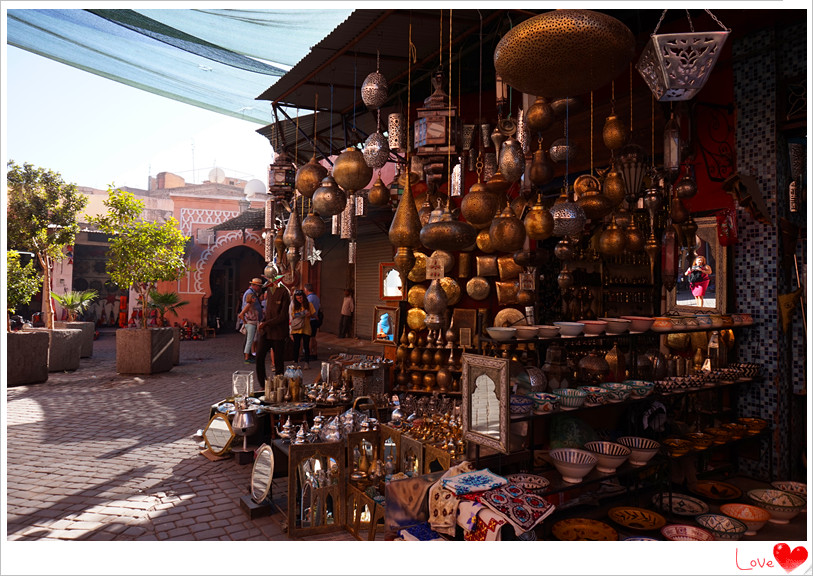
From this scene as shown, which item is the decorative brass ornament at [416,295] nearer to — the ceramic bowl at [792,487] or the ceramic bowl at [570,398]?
the ceramic bowl at [570,398]

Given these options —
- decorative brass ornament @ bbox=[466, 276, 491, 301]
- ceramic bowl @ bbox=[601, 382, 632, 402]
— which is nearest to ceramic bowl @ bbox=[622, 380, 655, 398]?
ceramic bowl @ bbox=[601, 382, 632, 402]

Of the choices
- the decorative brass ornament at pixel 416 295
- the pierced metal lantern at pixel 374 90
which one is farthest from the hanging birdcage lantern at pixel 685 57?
the decorative brass ornament at pixel 416 295

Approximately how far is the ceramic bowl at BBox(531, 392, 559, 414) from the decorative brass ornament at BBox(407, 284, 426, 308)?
2599 mm

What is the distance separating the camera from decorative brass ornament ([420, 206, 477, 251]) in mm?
2777

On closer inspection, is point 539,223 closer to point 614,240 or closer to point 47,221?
point 614,240

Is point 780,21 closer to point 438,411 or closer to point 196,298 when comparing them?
point 438,411

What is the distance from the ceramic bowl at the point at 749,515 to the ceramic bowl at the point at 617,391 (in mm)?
920

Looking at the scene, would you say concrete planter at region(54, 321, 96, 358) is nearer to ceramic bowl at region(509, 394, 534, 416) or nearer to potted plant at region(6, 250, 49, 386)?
potted plant at region(6, 250, 49, 386)

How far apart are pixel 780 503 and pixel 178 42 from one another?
20.7ft

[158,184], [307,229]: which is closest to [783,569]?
[307,229]

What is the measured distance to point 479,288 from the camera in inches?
214

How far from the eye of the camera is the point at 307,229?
3.81 m

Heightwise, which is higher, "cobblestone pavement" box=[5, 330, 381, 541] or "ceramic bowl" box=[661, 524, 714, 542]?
"ceramic bowl" box=[661, 524, 714, 542]

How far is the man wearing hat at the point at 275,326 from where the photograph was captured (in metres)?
6.60
